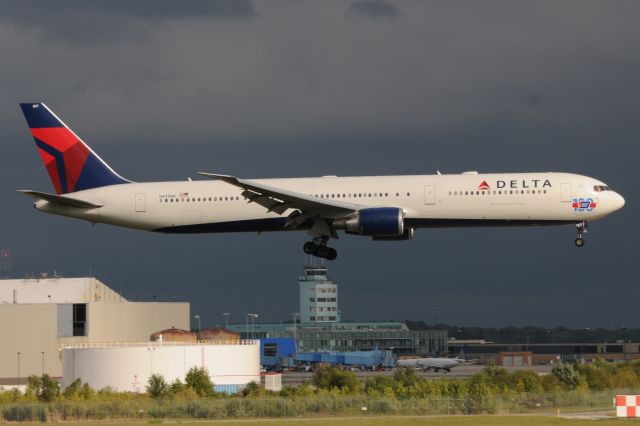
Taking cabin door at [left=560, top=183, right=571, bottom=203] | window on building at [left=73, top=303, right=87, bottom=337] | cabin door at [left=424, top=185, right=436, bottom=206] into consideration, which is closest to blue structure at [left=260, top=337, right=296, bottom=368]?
window on building at [left=73, top=303, right=87, bottom=337]

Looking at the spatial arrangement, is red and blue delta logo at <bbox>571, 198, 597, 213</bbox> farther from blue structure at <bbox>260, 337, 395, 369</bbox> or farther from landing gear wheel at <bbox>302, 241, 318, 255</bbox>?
blue structure at <bbox>260, 337, 395, 369</bbox>

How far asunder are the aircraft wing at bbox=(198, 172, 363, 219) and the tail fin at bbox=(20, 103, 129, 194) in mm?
11118

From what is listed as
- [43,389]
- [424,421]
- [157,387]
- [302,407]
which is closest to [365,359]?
[157,387]

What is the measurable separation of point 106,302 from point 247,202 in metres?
55.3

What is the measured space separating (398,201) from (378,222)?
82.1 inches

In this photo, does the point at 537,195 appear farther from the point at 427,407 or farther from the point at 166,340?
the point at 166,340

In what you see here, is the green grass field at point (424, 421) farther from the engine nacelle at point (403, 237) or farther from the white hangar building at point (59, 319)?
the white hangar building at point (59, 319)

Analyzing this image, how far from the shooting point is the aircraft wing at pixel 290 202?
65.2 metres

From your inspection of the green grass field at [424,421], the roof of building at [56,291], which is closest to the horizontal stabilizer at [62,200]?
the green grass field at [424,421]

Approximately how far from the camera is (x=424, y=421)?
162ft

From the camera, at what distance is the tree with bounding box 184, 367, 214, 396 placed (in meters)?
80.8

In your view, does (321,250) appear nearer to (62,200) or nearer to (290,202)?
(290,202)

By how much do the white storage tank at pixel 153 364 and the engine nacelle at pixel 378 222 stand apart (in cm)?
2946

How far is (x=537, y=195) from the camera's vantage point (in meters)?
65.6
